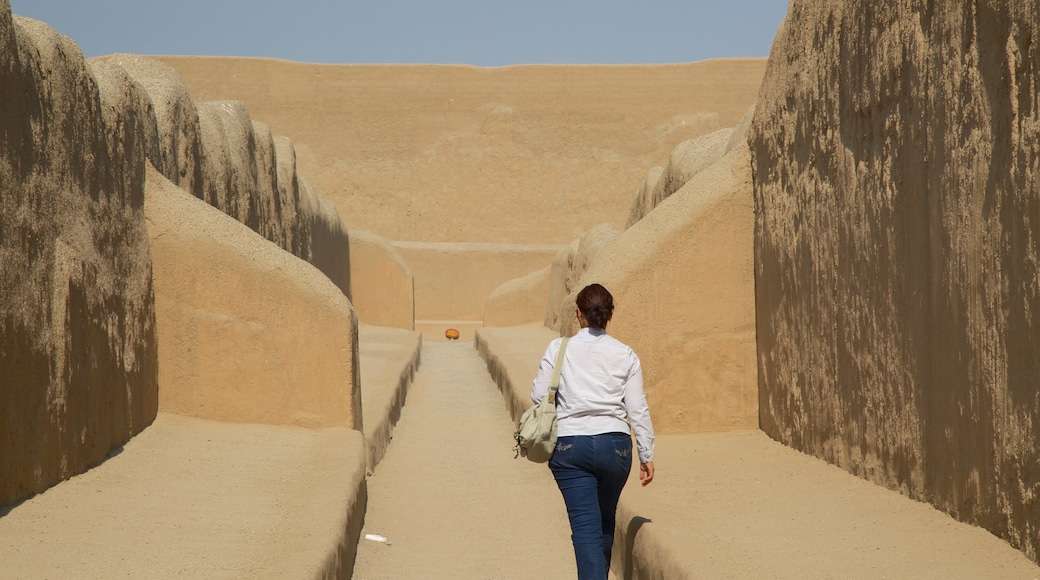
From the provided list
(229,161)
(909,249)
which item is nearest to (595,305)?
(909,249)

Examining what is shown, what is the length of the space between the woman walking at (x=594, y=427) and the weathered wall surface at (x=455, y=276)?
23742 millimetres

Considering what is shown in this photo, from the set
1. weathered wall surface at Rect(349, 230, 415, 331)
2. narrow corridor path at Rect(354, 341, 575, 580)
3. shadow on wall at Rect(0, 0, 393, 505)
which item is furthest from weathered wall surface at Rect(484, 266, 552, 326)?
shadow on wall at Rect(0, 0, 393, 505)

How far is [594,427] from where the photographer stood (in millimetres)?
4297

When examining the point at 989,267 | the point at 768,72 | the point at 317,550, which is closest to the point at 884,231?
the point at 989,267

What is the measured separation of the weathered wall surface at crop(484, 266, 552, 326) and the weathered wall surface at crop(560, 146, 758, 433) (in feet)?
47.7

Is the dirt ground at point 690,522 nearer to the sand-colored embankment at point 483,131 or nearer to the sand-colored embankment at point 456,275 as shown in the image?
the sand-colored embankment at point 456,275

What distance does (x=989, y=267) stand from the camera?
14.3 feet

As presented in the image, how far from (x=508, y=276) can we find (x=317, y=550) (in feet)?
79.1

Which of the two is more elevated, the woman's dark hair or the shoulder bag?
the woman's dark hair

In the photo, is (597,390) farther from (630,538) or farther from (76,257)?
(76,257)

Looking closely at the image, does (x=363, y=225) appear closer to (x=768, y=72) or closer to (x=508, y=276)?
(x=508, y=276)

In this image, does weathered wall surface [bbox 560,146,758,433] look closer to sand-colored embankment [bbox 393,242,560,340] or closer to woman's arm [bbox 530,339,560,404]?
woman's arm [bbox 530,339,560,404]

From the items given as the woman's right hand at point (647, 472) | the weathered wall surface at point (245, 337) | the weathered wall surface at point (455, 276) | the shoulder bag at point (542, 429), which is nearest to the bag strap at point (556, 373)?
the shoulder bag at point (542, 429)

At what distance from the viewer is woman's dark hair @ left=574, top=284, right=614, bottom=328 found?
443 centimetres
